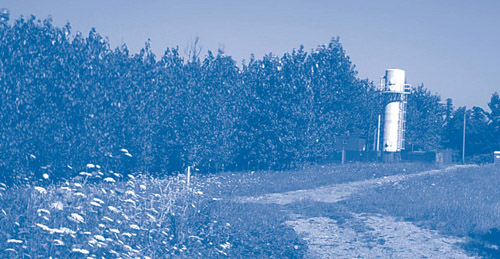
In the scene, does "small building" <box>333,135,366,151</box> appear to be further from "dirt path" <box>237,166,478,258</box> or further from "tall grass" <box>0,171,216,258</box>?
"tall grass" <box>0,171,216,258</box>

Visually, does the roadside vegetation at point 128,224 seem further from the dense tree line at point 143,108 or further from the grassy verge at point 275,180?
the grassy verge at point 275,180

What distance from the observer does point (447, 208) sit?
49.6ft

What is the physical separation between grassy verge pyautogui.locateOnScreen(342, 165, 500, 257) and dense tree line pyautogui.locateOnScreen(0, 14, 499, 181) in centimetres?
827

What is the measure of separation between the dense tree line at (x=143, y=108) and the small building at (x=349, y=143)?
1929mm

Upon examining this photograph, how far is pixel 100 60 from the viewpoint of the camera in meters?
22.4

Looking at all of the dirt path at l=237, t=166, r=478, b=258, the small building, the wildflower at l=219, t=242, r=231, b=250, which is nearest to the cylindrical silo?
the small building

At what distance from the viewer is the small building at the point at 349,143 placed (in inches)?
1804

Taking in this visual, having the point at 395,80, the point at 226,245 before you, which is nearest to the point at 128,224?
the point at 226,245

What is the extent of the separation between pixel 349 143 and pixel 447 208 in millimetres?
34692

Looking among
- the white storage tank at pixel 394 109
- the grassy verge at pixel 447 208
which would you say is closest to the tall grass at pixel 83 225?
the grassy verge at pixel 447 208

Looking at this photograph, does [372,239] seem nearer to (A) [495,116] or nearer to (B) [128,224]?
(B) [128,224]

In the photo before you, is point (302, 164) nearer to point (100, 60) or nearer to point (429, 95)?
point (100, 60)

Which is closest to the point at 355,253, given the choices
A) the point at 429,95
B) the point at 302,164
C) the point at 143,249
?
the point at 143,249

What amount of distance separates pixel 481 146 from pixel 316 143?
156 ft
